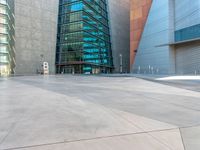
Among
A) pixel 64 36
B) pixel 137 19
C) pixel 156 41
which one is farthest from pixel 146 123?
pixel 64 36

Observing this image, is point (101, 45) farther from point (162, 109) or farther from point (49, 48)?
point (162, 109)

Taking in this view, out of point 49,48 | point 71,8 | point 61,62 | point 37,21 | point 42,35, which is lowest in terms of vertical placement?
point 61,62

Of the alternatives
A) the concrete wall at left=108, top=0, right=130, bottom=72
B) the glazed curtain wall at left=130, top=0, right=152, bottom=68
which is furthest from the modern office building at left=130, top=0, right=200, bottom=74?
the concrete wall at left=108, top=0, right=130, bottom=72

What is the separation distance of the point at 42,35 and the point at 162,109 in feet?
193

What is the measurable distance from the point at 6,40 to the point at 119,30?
39501 millimetres

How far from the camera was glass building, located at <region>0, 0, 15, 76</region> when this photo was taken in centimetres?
5684

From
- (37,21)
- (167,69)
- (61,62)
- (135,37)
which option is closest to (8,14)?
(37,21)

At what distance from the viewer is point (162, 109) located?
6258 mm

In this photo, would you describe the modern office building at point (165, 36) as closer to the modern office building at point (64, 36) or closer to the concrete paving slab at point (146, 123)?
the modern office building at point (64, 36)

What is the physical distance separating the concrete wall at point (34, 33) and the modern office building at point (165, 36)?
2647 cm

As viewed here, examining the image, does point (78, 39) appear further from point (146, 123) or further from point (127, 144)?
point (127, 144)

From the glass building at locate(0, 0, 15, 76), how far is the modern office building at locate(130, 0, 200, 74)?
114 feet

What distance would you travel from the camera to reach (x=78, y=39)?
212ft

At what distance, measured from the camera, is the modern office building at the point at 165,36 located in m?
37.4
